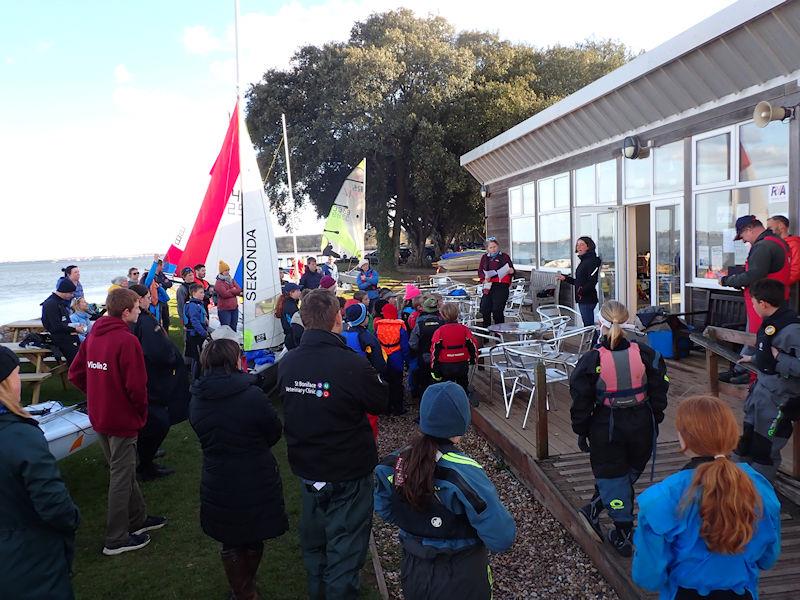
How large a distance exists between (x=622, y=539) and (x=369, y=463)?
1695 millimetres

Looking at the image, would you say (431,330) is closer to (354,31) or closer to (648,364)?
(648,364)

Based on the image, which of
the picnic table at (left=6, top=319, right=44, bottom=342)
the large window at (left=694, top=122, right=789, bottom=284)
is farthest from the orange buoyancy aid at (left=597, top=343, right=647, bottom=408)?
the picnic table at (left=6, top=319, right=44, bottom=342)

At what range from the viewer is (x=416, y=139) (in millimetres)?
25969

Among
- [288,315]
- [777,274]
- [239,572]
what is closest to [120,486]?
[239,572]

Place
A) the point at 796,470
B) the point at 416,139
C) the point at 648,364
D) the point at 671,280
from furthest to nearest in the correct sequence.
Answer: the point at 416,139 < the point at 671,280 < the point at 796,470 < the point at 648,364

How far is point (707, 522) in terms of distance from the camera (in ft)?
6.45

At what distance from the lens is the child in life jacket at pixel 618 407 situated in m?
3.53

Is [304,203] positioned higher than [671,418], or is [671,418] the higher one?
[304,203]

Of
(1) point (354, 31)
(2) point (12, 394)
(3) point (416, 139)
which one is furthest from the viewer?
(1) point (354, 31)

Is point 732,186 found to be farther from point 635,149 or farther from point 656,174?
point 635,149

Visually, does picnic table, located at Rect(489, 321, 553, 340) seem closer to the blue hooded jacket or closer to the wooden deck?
the wooden deck

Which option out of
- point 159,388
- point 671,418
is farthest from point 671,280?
point 159,388

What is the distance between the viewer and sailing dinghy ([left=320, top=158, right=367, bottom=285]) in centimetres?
1477

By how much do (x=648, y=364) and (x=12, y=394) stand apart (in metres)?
3.24
